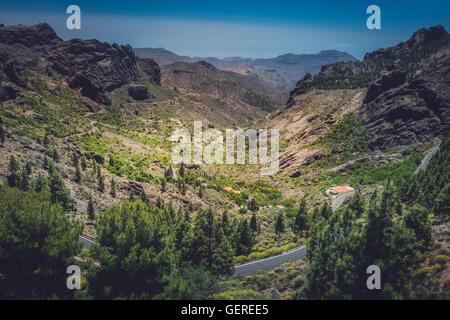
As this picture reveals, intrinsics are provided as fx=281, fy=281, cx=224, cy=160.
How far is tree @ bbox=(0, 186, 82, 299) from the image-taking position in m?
23.1

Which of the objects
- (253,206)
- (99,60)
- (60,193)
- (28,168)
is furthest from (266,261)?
(99,60)

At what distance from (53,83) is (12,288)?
117611 millimetres

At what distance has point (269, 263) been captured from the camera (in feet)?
113

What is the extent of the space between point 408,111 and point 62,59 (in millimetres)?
145518

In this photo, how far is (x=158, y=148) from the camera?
10638cm

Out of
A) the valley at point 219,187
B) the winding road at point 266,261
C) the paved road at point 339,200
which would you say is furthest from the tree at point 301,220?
the paved road at point 339,200

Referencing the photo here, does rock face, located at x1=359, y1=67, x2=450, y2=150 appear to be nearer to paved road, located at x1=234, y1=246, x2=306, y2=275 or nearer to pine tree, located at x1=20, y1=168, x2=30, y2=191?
paved road, located at x1=234, y1=246, x2=306, y2=275

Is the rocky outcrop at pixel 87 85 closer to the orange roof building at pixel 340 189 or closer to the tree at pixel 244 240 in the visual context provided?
the orange roof building at pixel 340 189

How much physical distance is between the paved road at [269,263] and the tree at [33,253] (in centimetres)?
1798

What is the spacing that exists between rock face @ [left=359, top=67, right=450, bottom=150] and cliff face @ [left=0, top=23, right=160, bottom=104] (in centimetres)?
11577

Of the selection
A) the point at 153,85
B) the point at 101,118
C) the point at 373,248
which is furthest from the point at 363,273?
the point at 153,85

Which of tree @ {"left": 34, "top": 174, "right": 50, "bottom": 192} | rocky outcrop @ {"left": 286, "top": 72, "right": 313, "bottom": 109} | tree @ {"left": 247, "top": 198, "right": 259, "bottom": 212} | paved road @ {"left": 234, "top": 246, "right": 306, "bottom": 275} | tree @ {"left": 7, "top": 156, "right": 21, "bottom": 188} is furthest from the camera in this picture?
rocky outcrop @ {"left": 286, "top": 72, "right": 313, "bottom": 109}

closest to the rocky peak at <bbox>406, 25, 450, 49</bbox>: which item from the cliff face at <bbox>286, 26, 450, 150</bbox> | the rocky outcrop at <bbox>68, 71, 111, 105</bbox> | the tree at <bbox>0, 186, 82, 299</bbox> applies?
the cliff face at <bbox>286, 26, 450, 150</bbox>

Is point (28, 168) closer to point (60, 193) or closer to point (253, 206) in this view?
point (60, 193)
